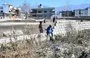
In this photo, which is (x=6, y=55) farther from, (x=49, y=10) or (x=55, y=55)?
(x=49, y=10)

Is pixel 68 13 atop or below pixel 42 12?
below

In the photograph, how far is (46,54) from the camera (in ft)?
44.6

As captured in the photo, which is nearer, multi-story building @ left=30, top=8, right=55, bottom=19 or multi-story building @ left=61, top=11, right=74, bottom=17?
multi-story building @ left=30, top=8, right=55, bottom=19

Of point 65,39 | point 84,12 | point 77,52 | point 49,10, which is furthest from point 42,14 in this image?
point 77,52

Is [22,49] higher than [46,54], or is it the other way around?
[22,49]

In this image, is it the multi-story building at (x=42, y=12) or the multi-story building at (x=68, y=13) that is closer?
the multi-story building at (x=42, y=12)

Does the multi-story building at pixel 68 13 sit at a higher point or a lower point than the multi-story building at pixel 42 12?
lower

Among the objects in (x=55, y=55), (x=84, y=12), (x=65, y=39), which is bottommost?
(x=84, y=12)

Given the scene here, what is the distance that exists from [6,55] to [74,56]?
384 cm

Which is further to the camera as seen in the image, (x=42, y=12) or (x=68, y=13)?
(x=68, y=13)

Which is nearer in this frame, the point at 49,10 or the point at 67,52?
the point at 67,52

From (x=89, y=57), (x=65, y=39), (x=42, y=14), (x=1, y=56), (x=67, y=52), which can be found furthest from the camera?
(x=42, y=14)

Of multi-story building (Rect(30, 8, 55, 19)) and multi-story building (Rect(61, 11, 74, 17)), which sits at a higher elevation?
multi-story building (Rect(30, 8, 55, 19))

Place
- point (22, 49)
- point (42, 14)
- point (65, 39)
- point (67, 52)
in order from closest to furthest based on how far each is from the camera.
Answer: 1. point (22, 49)
2. point (67, 52)
3. point (65, 39)
4. point (42, 14)
